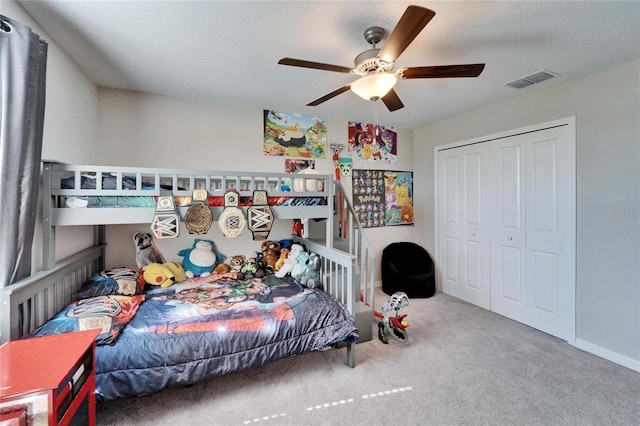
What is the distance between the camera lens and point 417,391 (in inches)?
72.0

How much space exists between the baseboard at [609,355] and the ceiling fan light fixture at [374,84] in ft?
9.09

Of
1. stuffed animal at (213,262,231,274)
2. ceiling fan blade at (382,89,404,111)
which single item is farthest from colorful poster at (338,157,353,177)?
stuffed animal at (213,262,231,274)

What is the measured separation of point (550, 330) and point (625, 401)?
94cm

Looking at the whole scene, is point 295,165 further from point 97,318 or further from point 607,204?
point 607,204

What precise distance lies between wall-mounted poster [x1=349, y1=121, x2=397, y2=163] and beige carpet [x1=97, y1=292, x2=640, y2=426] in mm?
2452

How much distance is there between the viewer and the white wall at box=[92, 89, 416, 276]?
2.74m

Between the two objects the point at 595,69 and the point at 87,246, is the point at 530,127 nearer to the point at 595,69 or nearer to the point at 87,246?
the point at 595,69

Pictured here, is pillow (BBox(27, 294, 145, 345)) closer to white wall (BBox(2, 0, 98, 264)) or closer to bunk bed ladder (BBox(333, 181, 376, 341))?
white wall (BBox(2, 0, 98, 264))

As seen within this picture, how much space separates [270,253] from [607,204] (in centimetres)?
313

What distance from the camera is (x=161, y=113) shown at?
2.88 metres

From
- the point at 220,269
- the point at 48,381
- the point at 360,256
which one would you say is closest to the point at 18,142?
the point at 48,381

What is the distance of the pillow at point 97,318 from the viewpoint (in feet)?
5.11

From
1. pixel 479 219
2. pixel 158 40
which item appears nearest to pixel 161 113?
pixel 158 40

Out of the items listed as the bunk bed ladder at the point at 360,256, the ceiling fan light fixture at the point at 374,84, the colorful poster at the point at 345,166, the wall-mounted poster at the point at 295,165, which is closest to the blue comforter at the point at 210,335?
the bunk bed ladder at the point at 360,256
